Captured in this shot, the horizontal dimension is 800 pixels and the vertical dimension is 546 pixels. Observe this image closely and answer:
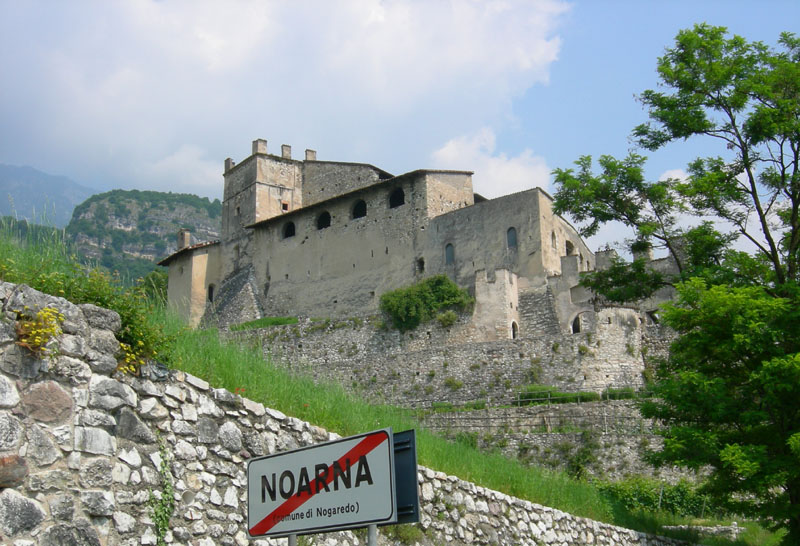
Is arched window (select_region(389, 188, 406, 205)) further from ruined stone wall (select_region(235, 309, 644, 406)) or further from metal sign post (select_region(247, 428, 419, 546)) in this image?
metal sign post (select_region(247, 428, 419, 546))

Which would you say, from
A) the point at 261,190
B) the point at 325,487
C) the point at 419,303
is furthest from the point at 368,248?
the point at 325,487

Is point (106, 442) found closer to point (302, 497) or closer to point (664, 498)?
point (302, 497)

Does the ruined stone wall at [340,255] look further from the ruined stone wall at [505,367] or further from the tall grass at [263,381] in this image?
the tall grass at [263,381]

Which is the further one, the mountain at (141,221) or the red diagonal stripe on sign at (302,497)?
the mountain at (141,221)

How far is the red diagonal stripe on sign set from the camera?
14.6 feet

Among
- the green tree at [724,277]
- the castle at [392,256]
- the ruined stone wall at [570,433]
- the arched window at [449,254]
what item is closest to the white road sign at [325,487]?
the green tree at [724,277]

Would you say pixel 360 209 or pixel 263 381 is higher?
pixel 360 209

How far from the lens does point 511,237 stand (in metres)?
36.7

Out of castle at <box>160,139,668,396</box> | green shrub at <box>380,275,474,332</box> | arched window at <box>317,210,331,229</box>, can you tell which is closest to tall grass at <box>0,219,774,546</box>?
castle at <box>160,139,668,396</box>

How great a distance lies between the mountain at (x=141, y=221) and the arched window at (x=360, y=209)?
277 ft

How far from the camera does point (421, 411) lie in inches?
974

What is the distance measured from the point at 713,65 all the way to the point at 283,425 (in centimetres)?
1430

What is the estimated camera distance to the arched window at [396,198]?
137ft

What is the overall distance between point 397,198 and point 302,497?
37.9 m
